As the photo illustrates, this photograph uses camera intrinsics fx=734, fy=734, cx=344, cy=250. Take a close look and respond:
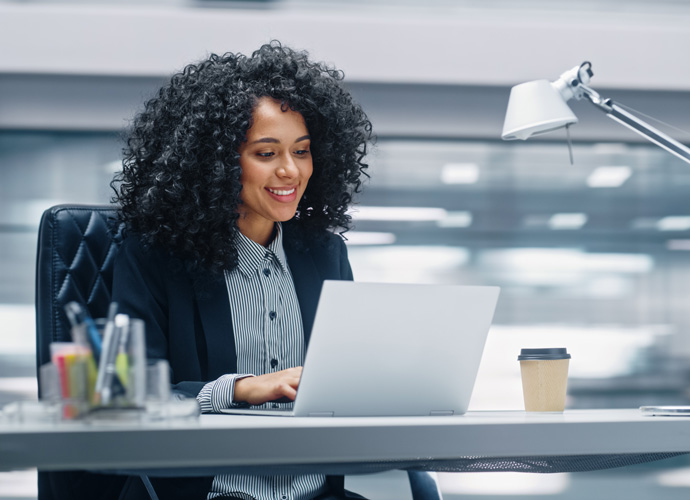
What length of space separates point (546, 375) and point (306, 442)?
0.51 metres

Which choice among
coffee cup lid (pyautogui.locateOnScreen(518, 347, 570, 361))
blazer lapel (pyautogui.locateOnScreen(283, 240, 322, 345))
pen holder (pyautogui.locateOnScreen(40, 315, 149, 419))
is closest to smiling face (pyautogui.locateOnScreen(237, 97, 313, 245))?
blazer lapel (pyautogui.locateOnScreen(283, 240, 322, 345))

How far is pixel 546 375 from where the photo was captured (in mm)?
1042

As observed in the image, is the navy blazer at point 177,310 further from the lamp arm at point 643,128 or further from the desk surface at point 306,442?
the lamp arm at point 643,128

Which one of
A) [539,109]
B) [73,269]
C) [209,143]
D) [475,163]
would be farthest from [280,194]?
[475,163]

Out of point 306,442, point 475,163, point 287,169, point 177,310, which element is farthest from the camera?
point 475,163

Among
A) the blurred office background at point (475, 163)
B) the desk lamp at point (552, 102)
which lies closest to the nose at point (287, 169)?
the desk lamp at point (552, 102)

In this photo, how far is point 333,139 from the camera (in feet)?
4.75

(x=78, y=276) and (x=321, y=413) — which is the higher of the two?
(x=78, y=276)

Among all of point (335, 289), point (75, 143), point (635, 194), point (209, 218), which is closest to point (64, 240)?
point (209, 218)

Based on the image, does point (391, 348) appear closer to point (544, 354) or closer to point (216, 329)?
point (544, 354)

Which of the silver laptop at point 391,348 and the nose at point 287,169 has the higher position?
the nose at point 287,169

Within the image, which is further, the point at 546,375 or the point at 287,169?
the point at 287,169

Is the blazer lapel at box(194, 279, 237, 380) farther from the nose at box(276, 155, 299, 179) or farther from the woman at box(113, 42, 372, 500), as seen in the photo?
the nose at box(276, 155, 299, 179)

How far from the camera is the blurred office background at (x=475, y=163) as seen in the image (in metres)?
3.28
